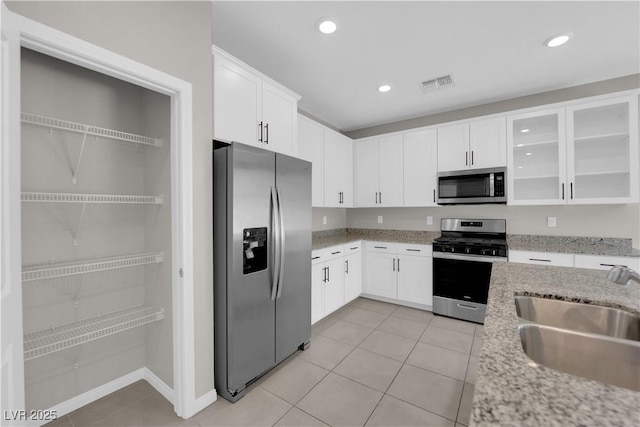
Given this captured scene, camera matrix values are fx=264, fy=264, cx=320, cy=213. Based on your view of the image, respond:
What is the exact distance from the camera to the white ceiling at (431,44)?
6.51ft

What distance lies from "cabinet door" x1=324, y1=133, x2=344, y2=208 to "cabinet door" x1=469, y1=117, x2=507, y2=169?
70.9 inches

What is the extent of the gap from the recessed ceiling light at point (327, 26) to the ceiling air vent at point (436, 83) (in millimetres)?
1443

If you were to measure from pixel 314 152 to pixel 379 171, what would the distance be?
1.24m

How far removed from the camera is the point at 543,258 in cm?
292

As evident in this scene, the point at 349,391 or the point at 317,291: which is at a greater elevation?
the point at 317,291

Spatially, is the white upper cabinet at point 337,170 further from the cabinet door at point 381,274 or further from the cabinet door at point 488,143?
the cabinet door at point 488,143

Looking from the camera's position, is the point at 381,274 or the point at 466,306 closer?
the point at 466,306

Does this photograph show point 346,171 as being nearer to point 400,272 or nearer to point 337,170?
point 337,170

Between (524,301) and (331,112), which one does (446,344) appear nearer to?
(524,301)

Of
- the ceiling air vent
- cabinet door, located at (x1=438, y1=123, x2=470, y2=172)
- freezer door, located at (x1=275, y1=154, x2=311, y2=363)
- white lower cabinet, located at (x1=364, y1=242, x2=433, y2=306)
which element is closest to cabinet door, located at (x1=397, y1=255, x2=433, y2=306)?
white lower cabinet, located at (x1=364, y1=242, x2=433, y2=306)

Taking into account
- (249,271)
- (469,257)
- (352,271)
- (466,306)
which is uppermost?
(249,271)

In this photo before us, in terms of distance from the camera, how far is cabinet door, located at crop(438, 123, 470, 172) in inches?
140

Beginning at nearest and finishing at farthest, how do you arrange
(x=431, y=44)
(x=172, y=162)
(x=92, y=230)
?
(x=172, y=162)
(x=92, y=230)
(x=431, y=44)

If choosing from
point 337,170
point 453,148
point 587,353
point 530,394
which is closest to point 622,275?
point 587,353
